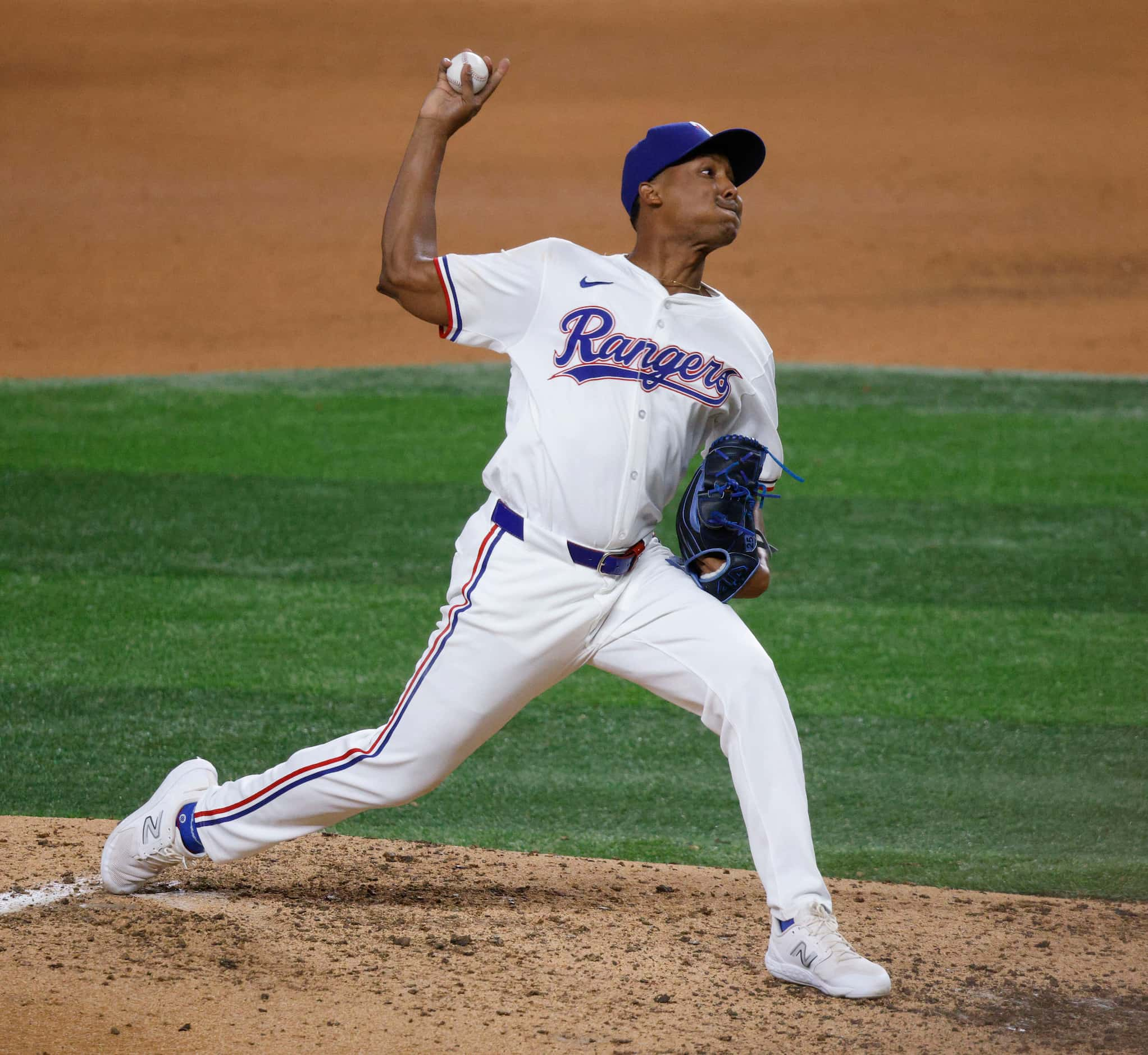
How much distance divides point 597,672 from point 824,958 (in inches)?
133

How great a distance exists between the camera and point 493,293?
135 inches

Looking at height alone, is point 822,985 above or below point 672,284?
below

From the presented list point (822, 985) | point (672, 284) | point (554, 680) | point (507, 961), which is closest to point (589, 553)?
point (554, 680)

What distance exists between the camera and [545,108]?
21094mm

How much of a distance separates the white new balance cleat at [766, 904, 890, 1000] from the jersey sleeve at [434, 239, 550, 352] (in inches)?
56.0

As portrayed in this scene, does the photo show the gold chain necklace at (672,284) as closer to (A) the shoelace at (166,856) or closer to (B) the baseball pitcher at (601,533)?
(B) the baseball pitcher at (601,533)

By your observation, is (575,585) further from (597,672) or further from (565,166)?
(565,166)

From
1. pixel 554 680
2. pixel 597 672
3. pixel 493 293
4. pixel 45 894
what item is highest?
pixel 493 293

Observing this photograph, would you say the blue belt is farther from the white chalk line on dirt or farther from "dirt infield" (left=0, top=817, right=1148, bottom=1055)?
the white chalk line on dirt

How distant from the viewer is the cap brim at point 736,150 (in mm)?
3488

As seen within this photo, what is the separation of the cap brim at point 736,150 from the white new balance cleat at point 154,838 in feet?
6.17

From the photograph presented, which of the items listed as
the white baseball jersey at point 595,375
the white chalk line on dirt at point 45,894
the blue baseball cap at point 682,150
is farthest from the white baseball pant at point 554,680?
the blue baseball cap at point 682,150

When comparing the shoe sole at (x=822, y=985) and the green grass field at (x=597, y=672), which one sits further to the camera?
the green grass field at (x=597, y=672)

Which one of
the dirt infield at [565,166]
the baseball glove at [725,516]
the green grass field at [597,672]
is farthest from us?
the dirt infield at [565,166]
